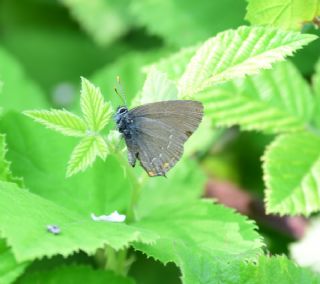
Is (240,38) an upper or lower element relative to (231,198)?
upper

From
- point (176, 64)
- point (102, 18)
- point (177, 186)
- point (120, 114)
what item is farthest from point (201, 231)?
point (102, 18)

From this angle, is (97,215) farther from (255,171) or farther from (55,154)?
(255,171)

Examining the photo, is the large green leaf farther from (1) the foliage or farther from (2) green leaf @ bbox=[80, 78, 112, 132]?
(2) green leaf @ bbox=[80, 78, 112, 132]

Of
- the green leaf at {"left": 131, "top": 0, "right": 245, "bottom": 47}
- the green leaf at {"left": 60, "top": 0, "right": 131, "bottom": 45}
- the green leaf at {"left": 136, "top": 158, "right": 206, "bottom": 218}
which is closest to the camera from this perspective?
the green leaf at {"left": 136, "top": 158, "right": 206, "bottom": 218}

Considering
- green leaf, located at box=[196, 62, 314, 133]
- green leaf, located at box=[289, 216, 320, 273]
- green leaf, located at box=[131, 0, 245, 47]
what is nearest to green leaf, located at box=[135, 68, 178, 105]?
green leaf, located at box=[196, 62, 314, 133]

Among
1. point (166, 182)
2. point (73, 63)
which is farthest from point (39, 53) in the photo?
point (166, 182)

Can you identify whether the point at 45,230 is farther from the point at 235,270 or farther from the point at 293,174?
the point at 293,174
